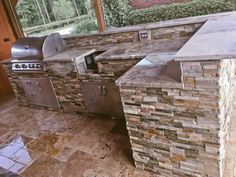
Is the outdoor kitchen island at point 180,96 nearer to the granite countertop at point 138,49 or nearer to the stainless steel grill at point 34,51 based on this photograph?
the granite countertop at point 138,49

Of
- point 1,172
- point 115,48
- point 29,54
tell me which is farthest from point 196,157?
point 29,54

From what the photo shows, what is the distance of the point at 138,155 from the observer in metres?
2.06

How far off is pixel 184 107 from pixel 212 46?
480 mm

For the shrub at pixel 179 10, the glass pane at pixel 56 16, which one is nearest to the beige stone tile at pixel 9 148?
the glass pane at pixel 56 16

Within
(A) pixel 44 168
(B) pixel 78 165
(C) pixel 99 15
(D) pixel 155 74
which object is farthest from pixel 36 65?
(D) pixel 155 74

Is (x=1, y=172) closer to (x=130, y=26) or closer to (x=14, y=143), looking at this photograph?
(x=14, y=143)

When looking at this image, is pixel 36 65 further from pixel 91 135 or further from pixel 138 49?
pixel 138 49

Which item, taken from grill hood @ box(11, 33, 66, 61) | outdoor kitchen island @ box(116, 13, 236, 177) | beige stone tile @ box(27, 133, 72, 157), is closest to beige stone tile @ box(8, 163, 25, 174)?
beige stone tile @ box(27, 133, 72, 157)

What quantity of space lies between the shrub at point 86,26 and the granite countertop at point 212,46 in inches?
75.1

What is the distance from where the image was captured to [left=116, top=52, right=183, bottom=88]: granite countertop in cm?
166

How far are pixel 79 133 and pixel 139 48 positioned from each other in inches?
53.8

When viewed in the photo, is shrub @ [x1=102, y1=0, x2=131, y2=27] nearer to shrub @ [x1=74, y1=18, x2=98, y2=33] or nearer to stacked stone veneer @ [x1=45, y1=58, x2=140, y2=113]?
shrub @ [x1=74, y1=18, x2=98, y2=33]

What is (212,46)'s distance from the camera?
1525mm

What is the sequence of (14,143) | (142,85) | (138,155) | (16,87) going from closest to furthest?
1. (142,85)
2. (138,155)
3. (14,143)
4. (16,87)
